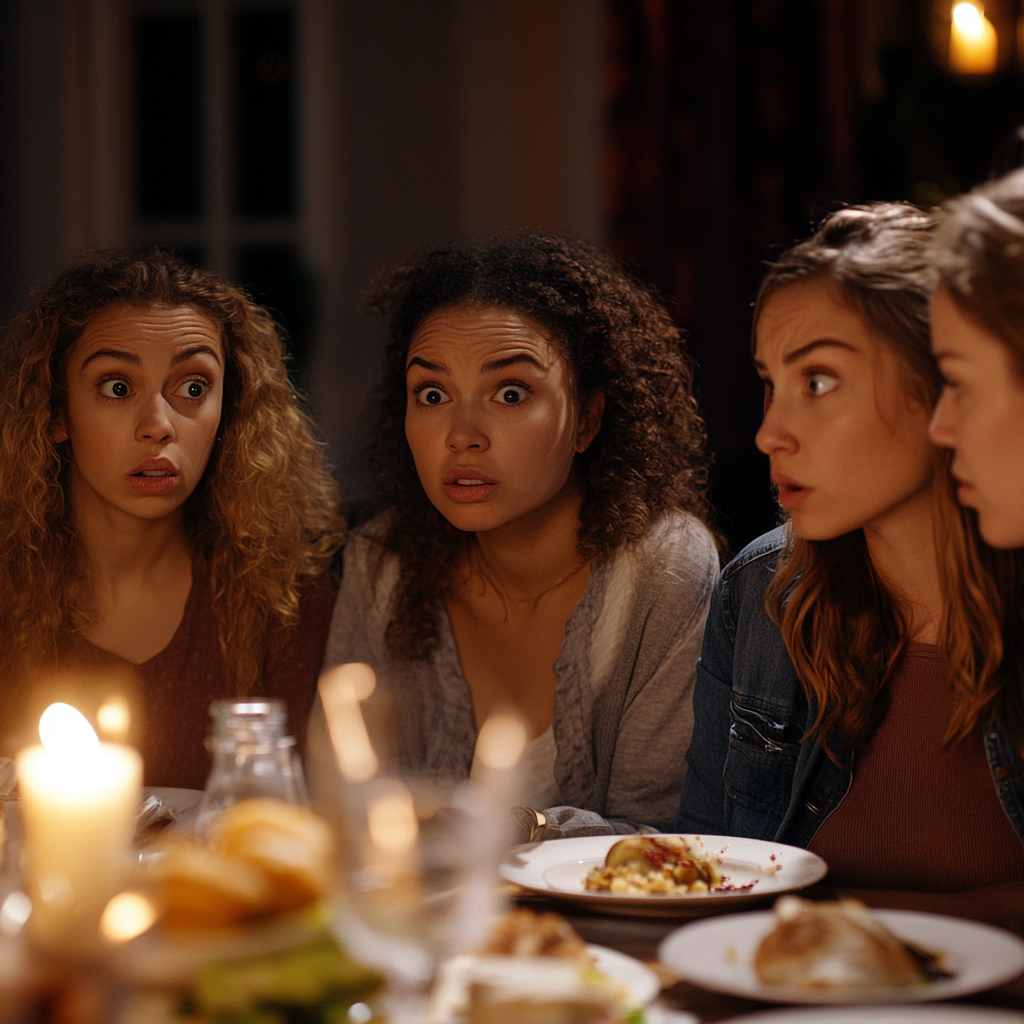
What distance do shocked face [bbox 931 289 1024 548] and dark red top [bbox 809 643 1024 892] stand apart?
1.10 ft

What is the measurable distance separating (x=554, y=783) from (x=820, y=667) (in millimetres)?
543

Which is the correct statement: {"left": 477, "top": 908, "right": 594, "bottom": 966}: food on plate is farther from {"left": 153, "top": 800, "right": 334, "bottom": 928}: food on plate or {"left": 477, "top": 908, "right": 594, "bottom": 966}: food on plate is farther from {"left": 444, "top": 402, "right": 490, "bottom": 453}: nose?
{"left": 444, "top": 402, "right": 490, "bottom": 453}: nose

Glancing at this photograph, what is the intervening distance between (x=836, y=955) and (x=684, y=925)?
207 millimetres

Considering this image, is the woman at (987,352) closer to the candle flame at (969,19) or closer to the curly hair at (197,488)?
the curly hair at (197,488)

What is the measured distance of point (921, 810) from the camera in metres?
1.32

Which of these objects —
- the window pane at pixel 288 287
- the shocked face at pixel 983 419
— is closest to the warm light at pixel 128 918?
the shocked face at pixel 983 419

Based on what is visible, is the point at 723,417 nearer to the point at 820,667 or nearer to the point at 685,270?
the point at 685,270

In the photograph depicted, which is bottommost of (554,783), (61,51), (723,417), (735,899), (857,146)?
(554,783)

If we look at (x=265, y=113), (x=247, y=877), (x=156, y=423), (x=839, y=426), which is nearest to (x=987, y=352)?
(x=839, y=426)

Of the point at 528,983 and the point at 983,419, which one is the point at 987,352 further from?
the point at 528,983

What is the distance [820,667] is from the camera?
4.47ft

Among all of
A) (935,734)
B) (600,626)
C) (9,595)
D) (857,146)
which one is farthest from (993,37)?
(9,595)

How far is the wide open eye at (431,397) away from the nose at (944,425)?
0.84 meters

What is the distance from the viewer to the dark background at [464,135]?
409cm
